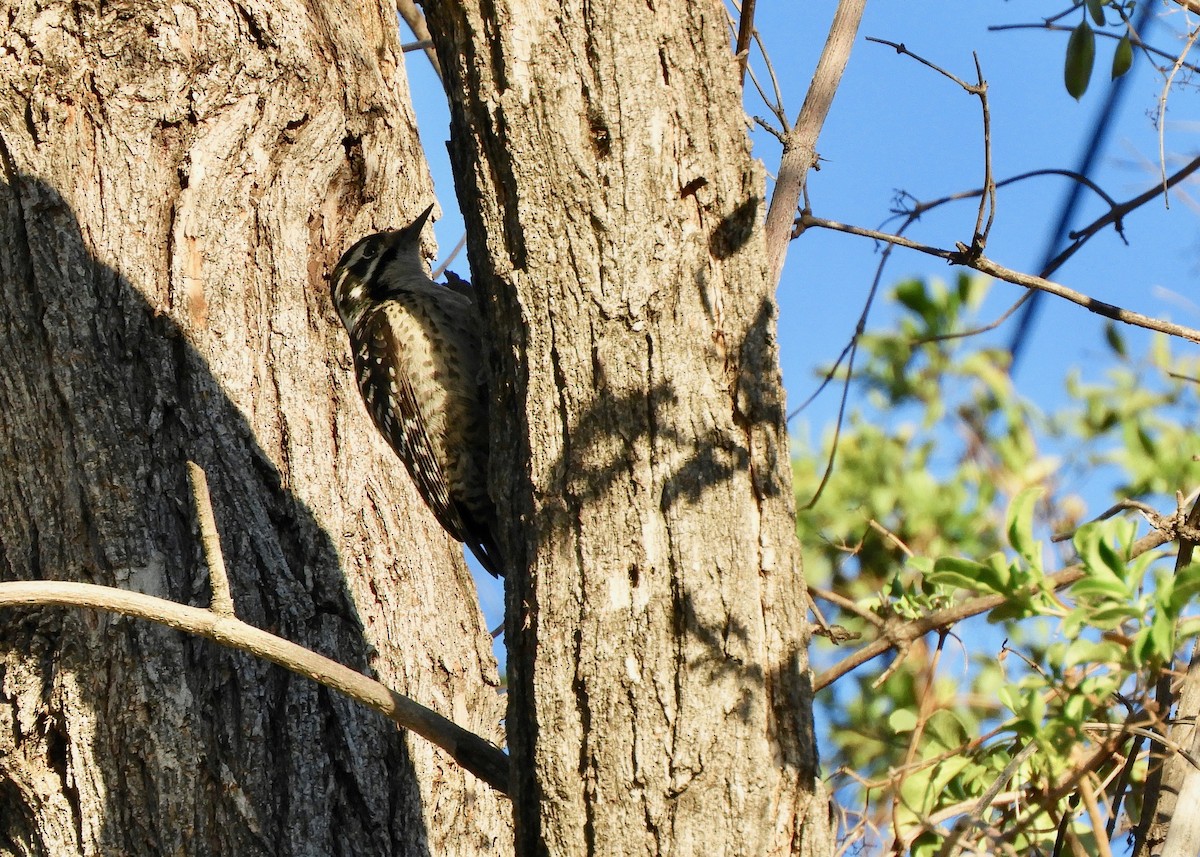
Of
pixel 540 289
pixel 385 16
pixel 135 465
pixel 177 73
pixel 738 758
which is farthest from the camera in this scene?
pixel 385 16

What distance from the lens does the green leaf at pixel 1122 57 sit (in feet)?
8.71

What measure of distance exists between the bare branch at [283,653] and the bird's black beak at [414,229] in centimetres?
181

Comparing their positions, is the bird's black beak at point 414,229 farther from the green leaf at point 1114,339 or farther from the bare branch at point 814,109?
the green leaf at point 1114,339

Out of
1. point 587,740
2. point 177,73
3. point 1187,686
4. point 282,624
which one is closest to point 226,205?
point 177,73

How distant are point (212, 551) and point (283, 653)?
212 mm

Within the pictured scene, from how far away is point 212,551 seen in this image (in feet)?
6.66

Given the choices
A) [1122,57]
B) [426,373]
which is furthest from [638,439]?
[426,373]

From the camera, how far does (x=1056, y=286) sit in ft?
8.07

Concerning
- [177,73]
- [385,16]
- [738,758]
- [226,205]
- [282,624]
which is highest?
[385,16]

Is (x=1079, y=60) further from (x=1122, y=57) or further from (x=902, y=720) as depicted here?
(x=902, y=720)

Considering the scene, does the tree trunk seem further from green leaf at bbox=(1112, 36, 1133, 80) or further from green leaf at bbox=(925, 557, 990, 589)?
green leaf at bbox=(1112, 36, 1133, 80)

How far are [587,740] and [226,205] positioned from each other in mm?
1980

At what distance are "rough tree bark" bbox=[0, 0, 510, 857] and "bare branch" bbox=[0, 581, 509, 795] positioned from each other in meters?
0.80

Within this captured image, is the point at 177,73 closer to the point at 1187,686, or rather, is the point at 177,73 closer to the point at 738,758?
the point at 738,758
